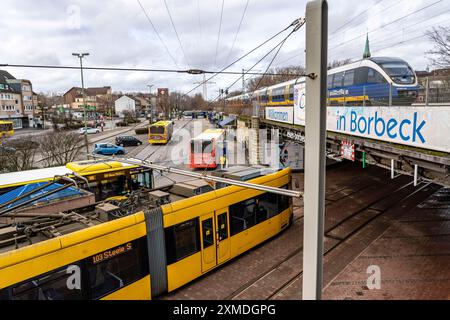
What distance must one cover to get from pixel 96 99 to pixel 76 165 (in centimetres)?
13063

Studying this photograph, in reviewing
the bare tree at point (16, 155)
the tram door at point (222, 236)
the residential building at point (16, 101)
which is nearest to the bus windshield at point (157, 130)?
the bare tree at point (16, 155)

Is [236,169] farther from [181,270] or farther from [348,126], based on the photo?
[348,126]

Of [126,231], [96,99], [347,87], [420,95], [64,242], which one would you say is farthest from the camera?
[96,99]

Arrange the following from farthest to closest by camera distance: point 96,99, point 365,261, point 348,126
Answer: point 96,99 < point 348,126 < point 365,261

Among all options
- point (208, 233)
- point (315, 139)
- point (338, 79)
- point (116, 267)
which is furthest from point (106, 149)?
point (315, 139)

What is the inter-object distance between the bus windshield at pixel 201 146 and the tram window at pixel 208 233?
17.5 meters

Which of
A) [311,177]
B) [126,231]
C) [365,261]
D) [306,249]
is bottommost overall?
[365,261]

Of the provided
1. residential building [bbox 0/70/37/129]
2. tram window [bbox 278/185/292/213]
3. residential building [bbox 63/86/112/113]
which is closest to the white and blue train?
tram window [bbox 278/185/292/213]

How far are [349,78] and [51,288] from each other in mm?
19533

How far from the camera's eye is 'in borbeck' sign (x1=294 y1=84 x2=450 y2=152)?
29.3 feet

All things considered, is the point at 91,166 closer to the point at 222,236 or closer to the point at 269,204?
the point at 222,236

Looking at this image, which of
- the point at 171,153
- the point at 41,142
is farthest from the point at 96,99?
the point at 41,142

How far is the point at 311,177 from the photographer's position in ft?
→ 11.3

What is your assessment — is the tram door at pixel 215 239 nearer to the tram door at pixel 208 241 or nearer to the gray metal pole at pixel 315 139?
the tram door at pixel 208 241
